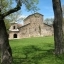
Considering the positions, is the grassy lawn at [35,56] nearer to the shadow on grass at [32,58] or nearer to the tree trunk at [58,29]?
the shadow on grass at [32,58]

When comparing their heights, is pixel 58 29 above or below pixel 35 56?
above

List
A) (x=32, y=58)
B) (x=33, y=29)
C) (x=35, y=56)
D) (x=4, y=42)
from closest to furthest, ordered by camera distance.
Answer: (x=4, y=42) → (x=32, y=58) → (x=35, y=56) → (x=33, y=29)

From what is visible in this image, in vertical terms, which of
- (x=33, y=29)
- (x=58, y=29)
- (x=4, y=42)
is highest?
(x=33, y=29)

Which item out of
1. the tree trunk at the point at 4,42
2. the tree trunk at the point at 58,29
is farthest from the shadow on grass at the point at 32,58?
the tree trunk at the point at 4,42

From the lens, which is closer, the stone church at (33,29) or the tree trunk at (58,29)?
the tree trunk at (58,29)

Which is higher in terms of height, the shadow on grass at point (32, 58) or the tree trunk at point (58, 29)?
the tree trunk at point (58, 29)

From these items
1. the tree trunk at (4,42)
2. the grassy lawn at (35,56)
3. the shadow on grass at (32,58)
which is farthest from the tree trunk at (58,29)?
the tree trunk at (4,42)

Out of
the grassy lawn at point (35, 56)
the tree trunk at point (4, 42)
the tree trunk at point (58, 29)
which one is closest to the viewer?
the tree trunk at point (4, 42)

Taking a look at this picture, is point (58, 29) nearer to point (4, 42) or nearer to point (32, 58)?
point (32, 58)

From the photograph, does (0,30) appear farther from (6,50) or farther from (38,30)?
(38,30)

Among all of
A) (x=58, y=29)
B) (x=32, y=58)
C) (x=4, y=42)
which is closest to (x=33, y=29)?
(x=58, y=29)

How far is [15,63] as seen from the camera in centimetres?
1334

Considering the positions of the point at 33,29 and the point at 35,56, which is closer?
the point at 35,56

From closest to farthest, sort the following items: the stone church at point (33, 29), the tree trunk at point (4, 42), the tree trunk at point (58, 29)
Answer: the tree trunk at point (4, 42) → the tree trunk at point (58, 29) → the stone church at point (33, 29)
